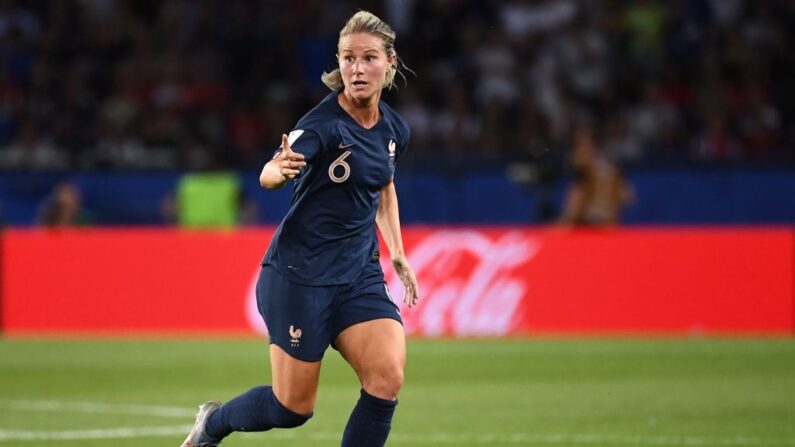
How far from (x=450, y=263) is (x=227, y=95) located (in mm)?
6321

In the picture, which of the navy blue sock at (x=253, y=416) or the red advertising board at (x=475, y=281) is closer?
the navy blue sock at (x=253, y=416)

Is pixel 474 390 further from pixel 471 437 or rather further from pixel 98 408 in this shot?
pixel 98 408

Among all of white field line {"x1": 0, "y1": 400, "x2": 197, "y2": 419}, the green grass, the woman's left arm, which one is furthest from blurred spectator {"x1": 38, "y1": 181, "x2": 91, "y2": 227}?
the woman's left arm

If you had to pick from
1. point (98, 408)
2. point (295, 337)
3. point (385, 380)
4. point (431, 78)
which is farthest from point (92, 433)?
point (431, 78)

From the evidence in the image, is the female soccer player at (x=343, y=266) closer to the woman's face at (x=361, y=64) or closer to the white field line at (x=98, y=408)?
the woman's face at (x=361, y=64)

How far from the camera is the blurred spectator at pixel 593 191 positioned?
18.1 metres

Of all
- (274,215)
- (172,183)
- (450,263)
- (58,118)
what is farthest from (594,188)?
(58,118)

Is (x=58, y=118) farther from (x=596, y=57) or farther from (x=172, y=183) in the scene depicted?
(x=596, y=57)

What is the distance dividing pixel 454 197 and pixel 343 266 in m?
13.3

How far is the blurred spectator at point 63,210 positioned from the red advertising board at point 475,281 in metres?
1.61

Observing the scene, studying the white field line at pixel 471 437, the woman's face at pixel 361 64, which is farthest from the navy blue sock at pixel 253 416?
the white field line at pixel 471 437

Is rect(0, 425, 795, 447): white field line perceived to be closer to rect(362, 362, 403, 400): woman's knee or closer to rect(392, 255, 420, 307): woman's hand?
rect(392, 255, 420, 307): woman's hand

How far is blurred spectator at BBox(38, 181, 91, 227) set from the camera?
19766 mm

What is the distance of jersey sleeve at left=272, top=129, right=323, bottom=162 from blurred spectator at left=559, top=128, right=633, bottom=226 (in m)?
12.1
